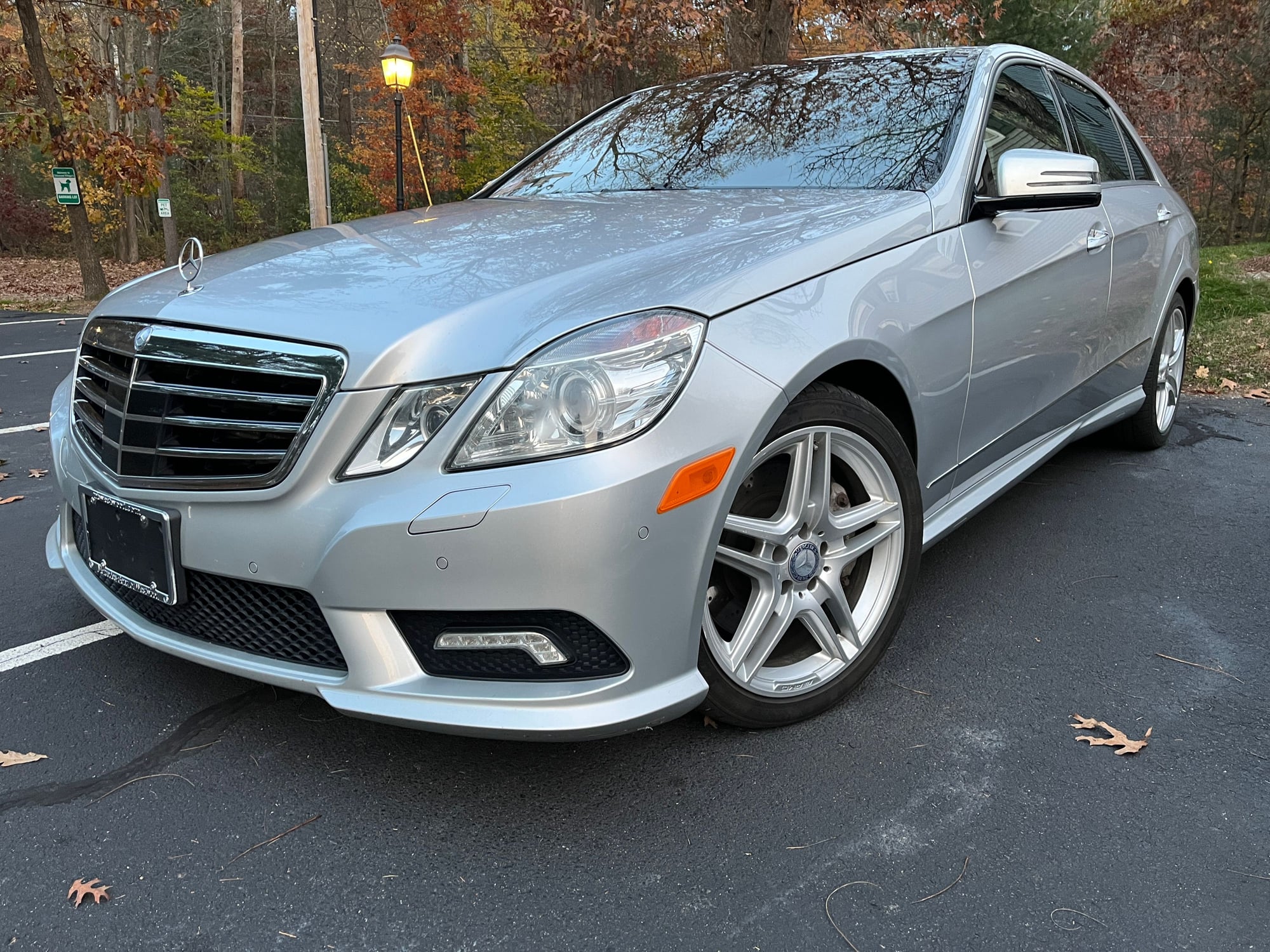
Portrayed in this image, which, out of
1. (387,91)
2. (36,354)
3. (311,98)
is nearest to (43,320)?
(36,354)

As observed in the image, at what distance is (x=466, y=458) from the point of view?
1794 millimetres

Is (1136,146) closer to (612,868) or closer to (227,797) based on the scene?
(612,868)

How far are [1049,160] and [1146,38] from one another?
971 inches

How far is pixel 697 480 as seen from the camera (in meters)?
1.86

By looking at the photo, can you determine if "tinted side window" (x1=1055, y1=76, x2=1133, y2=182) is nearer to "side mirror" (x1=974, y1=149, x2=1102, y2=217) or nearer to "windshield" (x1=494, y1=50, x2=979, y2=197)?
"windshield" (x1=494, y1=50, x2=979, y2=197)

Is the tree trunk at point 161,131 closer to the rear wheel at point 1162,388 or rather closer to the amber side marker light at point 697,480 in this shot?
the rear wheel at point 1162,388

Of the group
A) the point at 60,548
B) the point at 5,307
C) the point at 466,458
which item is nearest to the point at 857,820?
the point at 466,458

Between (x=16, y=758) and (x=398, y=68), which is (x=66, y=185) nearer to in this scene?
(x=398, y=68)

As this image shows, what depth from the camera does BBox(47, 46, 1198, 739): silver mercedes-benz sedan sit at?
5.90 ft

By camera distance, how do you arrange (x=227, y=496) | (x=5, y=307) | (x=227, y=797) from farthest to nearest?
(x=5, y=307) < (x=227, y=797) < (x=227, y=496)

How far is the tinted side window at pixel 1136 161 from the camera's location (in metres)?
4.32

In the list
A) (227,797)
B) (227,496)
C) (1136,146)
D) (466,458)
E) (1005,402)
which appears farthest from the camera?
(1136,146)

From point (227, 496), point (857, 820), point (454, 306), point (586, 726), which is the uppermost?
point (454, 306)

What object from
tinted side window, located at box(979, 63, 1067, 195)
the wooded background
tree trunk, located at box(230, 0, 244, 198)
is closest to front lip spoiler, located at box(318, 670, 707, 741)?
tinted side window, located at box(979, 63, 1067, 195)
